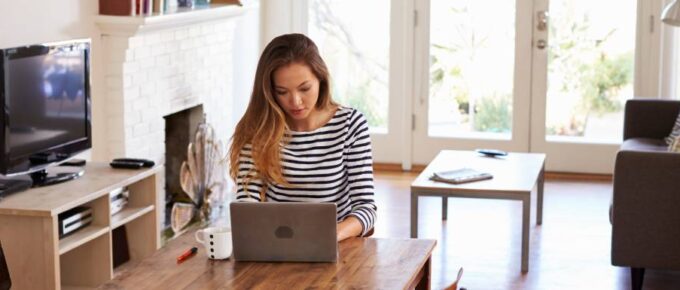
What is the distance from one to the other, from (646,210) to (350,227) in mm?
2035

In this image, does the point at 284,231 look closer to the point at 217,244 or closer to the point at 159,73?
the point at 217,244

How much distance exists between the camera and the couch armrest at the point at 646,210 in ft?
15.2

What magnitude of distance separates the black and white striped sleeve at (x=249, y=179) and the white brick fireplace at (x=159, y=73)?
6.98ft

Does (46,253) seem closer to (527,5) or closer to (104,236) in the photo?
(104,236)

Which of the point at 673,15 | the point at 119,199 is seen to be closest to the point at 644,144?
the point at 673,15

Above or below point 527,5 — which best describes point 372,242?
below

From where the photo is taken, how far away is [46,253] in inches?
154

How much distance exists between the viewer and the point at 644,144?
239 inches

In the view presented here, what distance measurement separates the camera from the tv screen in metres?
4.06

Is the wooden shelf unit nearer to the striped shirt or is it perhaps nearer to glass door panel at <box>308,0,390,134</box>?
the striped shirt

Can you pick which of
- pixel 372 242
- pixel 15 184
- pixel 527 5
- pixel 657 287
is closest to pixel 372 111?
pixel 527 5

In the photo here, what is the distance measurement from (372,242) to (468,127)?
4.72m

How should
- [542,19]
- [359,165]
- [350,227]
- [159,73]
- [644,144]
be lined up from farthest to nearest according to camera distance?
[542,19] < [644,144] < [159,73] < [359,165] < [350,227]

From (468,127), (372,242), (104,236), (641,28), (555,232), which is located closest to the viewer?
(372,242)
